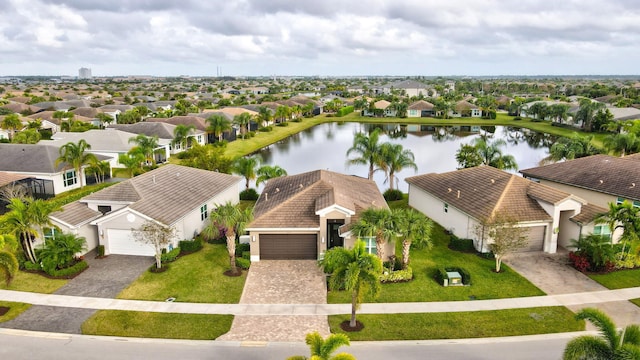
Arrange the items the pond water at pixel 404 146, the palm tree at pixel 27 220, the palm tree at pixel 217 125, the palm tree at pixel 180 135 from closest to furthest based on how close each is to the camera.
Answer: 1. the palm tree at pixel 27 220
2. the pond water at pixel 404 146
3. the palm tree at pixel 180 135
4. the palm tree at pixel 217 125

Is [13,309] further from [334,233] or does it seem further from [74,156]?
[74,156]

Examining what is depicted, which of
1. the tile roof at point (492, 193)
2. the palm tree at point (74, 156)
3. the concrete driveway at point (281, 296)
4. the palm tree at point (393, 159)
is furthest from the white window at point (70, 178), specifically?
the tile roof at point (492, 193)

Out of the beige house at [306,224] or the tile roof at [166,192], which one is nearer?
the beige house at [306,224]

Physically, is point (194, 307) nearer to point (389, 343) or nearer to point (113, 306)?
point (113, 306)

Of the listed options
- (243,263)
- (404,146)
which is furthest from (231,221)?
(404,146)

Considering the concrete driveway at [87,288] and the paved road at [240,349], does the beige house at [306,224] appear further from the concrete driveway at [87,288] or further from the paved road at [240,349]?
the paved road at [240,349]

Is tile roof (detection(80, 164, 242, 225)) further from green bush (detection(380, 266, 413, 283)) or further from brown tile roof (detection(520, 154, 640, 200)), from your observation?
brown tile roof (detection(520, 154, 640, 200))
